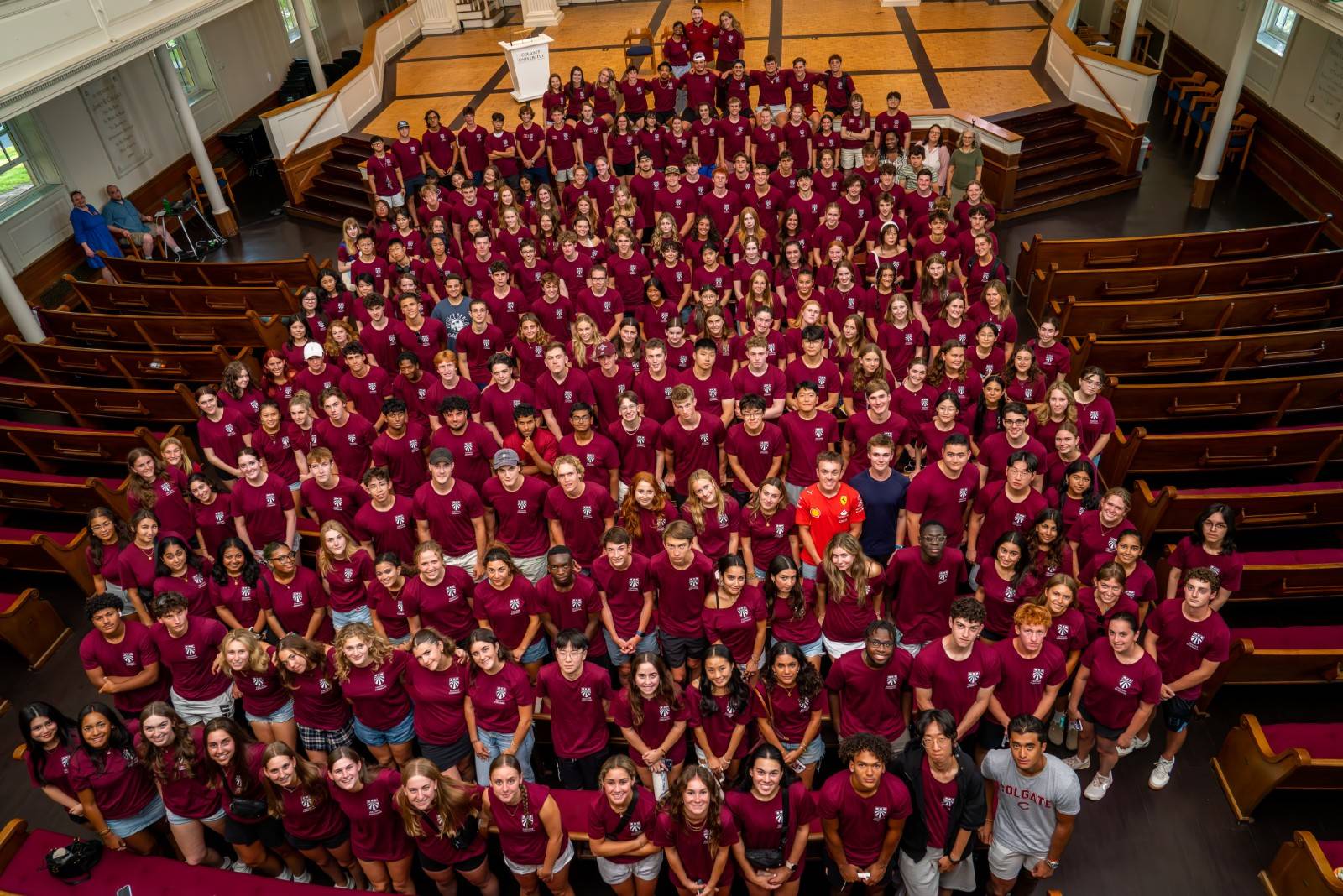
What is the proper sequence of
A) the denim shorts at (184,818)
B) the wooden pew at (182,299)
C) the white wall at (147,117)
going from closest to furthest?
the denim shorts at (184,818), the wooden pew at (182,299), the white wall at (147,117)

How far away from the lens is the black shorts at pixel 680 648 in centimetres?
577

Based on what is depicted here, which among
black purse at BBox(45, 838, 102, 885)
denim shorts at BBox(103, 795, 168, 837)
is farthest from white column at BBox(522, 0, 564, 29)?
black purse at BBox(45, 838, 102, 885)

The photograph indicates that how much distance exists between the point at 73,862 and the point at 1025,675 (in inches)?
221

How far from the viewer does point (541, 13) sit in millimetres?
20438

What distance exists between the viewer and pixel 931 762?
4.52 meters

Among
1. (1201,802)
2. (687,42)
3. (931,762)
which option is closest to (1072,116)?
(687,42)

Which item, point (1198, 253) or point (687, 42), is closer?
point (1198, 253)

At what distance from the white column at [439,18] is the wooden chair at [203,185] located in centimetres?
717

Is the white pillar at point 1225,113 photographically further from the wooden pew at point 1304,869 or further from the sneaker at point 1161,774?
the wooden pew at point 1304,869

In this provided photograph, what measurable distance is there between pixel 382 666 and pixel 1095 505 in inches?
189

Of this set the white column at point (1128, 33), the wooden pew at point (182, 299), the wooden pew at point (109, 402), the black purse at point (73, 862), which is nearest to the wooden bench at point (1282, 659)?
the black purse at point (73, 862)

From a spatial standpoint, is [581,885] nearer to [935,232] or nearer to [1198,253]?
[935,232]

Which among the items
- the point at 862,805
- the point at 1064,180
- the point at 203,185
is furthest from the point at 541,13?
the point at 862,805

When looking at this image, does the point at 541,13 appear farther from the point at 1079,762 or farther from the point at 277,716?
the point at 1079,762
